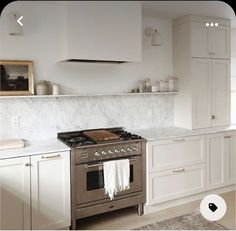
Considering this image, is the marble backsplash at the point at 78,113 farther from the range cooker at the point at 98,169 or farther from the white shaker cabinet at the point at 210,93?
the white shaker cabinet at the point at 210,93

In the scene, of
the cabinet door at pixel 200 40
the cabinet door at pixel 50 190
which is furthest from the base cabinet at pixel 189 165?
the cabinet door at pixel 200 40

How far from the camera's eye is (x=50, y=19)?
8.80ft

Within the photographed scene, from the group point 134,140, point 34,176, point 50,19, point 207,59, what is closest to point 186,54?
point 207,59

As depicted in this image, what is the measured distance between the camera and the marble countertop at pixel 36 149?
7.09 ft

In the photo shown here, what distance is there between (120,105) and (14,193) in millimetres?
1501

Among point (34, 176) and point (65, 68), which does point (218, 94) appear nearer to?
point (65, 68)

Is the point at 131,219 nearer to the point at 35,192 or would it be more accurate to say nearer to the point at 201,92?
the point at 35,192

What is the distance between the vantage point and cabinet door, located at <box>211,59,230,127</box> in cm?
340

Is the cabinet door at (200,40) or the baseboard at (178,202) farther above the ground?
the cabinet door at (200,40)

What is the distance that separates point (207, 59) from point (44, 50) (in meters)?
1.90

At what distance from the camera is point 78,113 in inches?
115

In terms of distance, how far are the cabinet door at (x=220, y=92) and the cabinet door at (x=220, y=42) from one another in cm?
9

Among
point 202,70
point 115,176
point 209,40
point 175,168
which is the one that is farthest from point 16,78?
point 209,40

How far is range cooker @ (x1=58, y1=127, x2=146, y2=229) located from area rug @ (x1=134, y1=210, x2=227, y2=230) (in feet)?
0.90
